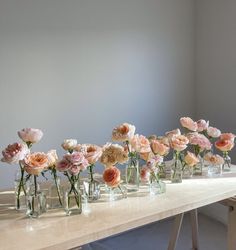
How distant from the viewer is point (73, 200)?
1.51 meters

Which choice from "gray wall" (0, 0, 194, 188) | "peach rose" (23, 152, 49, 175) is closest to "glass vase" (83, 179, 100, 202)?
"peach rose" (23, 152, 49, 175)

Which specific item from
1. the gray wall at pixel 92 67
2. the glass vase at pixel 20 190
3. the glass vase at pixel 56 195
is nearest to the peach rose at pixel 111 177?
the glass vase at pixel 56 195

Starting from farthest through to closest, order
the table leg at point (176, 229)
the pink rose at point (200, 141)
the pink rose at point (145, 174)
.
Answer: the table leg at point (176, 229), the pink rose at point (200, 141), the pink rose at point (145, 174)

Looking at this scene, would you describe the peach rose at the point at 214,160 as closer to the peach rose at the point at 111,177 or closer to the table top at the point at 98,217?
the table top at the point at 98,217

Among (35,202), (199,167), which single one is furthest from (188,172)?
(35,202)

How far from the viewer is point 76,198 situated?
4.94ft

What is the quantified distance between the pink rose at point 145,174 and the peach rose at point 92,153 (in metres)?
0.29

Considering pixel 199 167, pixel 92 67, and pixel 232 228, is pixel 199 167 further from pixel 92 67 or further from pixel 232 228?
pixel 92 67

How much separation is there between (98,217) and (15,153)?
0.40 m

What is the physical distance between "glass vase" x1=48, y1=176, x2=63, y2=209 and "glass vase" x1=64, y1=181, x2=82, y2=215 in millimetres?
62

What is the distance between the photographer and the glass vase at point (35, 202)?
148 centimetres

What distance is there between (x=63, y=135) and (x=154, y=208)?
48.8 inches

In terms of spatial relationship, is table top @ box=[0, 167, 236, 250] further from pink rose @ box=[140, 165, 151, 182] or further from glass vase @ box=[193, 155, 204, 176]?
glass vase @ box=[193, 155, 204, 176]

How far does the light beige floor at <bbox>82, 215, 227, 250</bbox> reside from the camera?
2807mm
